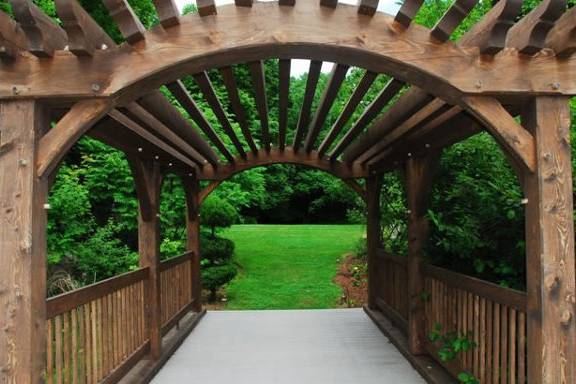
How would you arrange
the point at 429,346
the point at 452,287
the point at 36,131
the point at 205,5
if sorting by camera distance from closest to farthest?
1. the point at 205,5
2. the point at 36,131
3. the point at 452,287
4. the point at 429,346

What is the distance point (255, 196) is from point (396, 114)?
937cm

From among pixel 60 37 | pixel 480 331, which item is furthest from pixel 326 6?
pixel 480 331

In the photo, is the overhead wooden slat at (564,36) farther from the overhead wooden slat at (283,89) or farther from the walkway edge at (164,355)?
the walkway edge at (164,355)

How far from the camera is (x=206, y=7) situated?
2633mm

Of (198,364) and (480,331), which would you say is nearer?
(480,331)

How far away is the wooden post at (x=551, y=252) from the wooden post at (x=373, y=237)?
4890mm

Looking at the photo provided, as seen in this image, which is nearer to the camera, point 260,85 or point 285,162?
point 260,85

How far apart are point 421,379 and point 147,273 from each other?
2950 millimetres

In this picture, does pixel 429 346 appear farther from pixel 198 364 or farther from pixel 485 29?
pixel 485 29

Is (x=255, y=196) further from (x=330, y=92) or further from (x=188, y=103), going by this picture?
(x=330, y=92)

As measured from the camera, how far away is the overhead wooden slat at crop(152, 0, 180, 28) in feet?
8.46

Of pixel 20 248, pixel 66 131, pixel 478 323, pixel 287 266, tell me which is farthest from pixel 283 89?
pixel 287 266

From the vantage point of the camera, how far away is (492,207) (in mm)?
4082

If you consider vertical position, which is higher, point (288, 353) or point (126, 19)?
point (126, 19)
